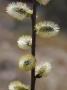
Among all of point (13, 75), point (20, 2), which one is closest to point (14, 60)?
point (13, 75)

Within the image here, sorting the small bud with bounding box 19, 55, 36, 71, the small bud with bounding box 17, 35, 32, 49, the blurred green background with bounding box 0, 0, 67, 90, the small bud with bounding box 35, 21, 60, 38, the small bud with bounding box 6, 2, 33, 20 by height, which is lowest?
the blurred green background with bounding box 0, 0, 67, 90

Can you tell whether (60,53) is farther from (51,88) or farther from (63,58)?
(51,88)

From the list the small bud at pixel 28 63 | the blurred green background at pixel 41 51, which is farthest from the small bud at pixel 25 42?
the blurred green background at pixel 41 51

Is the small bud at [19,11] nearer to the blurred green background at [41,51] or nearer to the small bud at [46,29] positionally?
the small bud at [46,29]

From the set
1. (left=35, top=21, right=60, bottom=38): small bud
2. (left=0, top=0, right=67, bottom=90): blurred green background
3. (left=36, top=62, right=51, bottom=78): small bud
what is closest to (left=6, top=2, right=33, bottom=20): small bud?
(left=35, top=21, right=60, bottom=38): small bud

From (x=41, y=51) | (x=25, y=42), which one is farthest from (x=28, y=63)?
(x=41, y=51)

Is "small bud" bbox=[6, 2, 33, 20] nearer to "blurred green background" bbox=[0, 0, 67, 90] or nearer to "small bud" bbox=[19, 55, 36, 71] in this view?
"small bud" bbox=[19, 55, 36, 71]

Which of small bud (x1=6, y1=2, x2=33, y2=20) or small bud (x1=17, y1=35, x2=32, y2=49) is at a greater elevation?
small bud (x1=6, y1=2, x2=33, y2=20)
